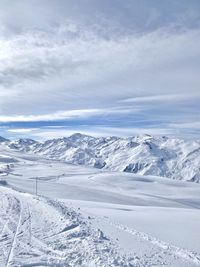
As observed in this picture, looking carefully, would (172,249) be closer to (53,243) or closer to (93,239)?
(93,239)

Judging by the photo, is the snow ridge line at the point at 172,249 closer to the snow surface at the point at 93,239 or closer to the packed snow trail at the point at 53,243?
the snow surface at the point at 93,239

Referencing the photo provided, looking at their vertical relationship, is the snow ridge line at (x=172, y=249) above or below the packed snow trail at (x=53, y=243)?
below

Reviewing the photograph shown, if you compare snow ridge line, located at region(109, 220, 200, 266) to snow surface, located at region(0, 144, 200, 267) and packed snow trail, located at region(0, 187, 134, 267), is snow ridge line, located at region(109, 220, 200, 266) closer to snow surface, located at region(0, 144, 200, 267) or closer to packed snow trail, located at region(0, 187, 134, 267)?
snow surface, located at region(0, 144, 200, 267)

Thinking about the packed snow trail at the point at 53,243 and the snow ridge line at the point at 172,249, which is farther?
the snow ridge line at the point at 172,249

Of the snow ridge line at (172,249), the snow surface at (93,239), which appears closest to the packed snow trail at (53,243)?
the snow surface at (93,239)

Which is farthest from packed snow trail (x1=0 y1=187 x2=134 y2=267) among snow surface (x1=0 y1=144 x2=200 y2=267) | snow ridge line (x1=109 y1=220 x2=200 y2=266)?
snow ridge line (x1=109 y1=220 x2=200 y2=266)

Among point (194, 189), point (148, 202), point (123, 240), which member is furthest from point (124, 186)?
point (123, 240)

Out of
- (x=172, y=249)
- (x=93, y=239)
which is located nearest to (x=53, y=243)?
(x=93, y=239)

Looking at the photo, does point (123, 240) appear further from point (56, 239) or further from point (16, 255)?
point (16, 255)
